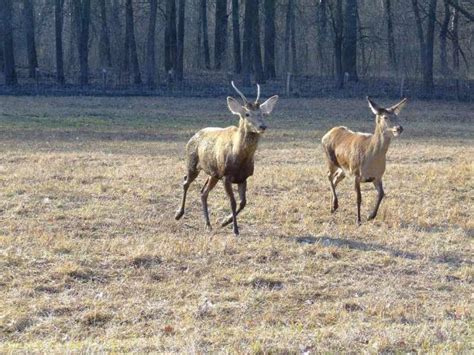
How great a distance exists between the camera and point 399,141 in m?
24.7

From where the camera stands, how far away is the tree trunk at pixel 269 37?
1738 inches

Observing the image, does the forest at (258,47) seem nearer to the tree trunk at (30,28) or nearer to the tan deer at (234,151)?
the tree trunk at (30,28)

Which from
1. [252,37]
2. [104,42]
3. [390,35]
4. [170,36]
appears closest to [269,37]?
[252,37]

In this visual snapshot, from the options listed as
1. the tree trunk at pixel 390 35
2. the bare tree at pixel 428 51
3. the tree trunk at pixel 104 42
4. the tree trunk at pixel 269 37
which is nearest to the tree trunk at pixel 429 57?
the bare tree at pixel 428 51

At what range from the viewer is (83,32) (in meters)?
43.5

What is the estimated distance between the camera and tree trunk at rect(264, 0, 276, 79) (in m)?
44.2

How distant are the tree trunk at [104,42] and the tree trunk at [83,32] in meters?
2.47

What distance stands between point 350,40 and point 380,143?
107 feet

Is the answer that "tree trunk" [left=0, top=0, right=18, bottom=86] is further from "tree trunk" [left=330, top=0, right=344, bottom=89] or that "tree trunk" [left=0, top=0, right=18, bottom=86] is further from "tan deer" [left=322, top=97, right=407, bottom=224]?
"tan deer" [left=322, top=97, right=407, bottom=224]

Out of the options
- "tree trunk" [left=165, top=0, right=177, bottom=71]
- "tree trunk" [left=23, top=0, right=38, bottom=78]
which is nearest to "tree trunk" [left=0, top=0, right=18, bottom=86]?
"tree trunk" [left=23, top=0, right=38, bottom=78]

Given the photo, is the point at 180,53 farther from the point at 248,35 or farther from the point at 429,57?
the point at 429,57

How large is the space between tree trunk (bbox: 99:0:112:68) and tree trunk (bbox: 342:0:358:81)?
1302 cm

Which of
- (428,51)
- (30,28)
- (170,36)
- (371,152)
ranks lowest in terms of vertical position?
(371,152)

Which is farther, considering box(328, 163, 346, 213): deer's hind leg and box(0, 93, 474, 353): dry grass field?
box(328, 163, 346, 213): deer's hind leg
